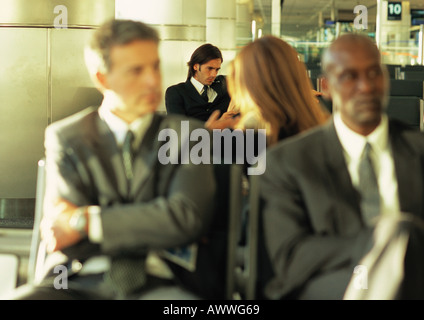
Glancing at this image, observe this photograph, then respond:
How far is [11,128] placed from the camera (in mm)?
6207

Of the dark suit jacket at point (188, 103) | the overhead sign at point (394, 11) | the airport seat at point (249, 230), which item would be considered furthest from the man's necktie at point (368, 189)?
the overhead sign at point (394, 11)

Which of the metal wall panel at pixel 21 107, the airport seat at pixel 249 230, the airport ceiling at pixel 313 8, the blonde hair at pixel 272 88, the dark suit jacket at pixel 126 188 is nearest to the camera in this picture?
the dark suit jacket at pixel 126 188

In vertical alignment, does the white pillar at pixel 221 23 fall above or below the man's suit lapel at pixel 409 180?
above

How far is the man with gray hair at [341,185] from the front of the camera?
2.26m

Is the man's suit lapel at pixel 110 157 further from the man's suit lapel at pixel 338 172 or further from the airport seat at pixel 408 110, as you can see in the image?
the airport seat at pixel 408 110

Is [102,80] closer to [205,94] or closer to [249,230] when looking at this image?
[249,230]

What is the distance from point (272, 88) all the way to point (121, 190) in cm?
83

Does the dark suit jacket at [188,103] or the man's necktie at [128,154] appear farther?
the dark suit jacket at [188,103]

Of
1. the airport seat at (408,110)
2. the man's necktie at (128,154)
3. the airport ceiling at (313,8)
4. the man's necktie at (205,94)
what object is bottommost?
the man's necktie at (128,154)

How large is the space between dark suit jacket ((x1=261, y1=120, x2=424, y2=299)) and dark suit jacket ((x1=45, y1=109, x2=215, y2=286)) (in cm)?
21

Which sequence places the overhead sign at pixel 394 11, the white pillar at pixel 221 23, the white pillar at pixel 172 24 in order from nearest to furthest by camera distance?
the white pillar at pixel 172 24
the white pillar at pixel 221 23
the overhead sign at pixel 394 11

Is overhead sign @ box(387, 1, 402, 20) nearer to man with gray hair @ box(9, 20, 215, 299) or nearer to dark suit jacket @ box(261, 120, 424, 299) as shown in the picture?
dark suit jacket @ box(261, 120, 424, 299)

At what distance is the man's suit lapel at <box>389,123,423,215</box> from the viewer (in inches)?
91.4

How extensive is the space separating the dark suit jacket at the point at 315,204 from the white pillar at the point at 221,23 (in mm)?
19740
